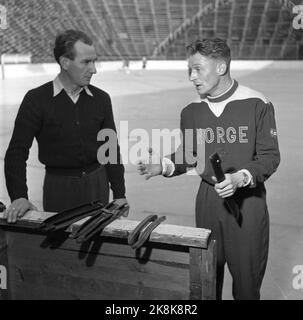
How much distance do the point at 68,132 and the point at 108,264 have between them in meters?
1.08

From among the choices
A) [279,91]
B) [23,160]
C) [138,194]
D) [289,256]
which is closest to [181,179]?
[138,194]

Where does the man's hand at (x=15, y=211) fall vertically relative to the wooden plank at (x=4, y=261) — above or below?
above

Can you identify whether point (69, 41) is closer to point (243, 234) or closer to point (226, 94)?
point (226, 94)

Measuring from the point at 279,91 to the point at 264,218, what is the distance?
17.5 metres

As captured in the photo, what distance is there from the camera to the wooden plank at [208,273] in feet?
5.74

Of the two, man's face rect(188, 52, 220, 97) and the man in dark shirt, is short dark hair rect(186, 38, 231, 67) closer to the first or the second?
man's face rect(188, 52, 220, 97)

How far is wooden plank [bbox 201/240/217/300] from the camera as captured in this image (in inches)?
68.8

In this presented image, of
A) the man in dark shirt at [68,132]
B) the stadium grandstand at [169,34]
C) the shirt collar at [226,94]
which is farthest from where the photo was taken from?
the stadium grandstand at [169,34]

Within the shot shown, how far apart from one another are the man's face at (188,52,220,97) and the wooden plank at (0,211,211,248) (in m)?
0.73

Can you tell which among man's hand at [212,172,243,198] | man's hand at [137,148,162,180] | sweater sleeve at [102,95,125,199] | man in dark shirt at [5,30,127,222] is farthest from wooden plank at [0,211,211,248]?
sweater sleeve at [102,95,125,199]

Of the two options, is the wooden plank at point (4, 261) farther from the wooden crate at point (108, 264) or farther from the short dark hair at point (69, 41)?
the short dark hair at point (69, 41)

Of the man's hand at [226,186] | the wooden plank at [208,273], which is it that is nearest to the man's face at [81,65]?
the man's hand at [226,186]

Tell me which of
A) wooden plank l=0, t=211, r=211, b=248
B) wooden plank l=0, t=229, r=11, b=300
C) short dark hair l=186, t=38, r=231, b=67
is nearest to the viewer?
wooden plank l=0, t=211, r=211, b=248

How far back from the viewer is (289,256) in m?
4.00
